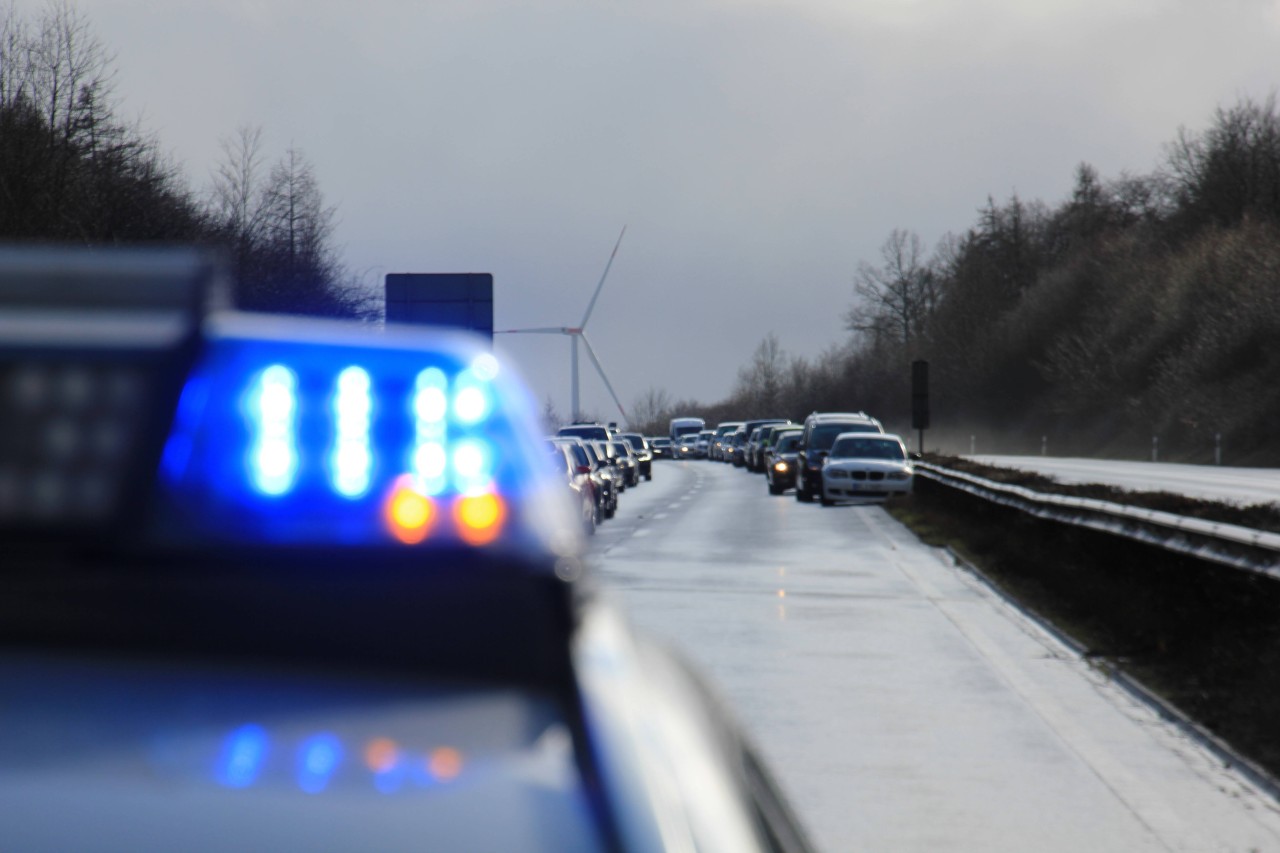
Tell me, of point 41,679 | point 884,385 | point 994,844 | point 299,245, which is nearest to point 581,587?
point 41,679

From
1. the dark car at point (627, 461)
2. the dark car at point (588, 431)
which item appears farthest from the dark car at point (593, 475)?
the dark car at point (627, 461)

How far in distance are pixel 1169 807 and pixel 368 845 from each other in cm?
634

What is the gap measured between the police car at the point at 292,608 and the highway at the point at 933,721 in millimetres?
4861

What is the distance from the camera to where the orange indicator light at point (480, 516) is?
179 cm

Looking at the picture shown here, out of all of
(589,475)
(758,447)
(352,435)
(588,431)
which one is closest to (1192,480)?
(589,475)

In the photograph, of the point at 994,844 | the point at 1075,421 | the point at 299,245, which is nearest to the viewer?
the point at 994,844

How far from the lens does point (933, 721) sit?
9359 millimetres

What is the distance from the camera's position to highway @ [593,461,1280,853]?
673 centimetres

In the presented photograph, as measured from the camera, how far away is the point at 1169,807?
6.98 metres

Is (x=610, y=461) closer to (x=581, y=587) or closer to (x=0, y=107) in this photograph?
(x=0, y=107)

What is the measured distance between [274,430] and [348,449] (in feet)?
0.32

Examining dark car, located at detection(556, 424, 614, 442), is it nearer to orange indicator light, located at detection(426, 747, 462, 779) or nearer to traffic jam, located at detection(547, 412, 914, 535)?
traffic jam, located at detection(547, 412, 914, 535)

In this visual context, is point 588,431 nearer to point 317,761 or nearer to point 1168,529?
point 1168,529

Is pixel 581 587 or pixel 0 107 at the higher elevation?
pixel 0 107
